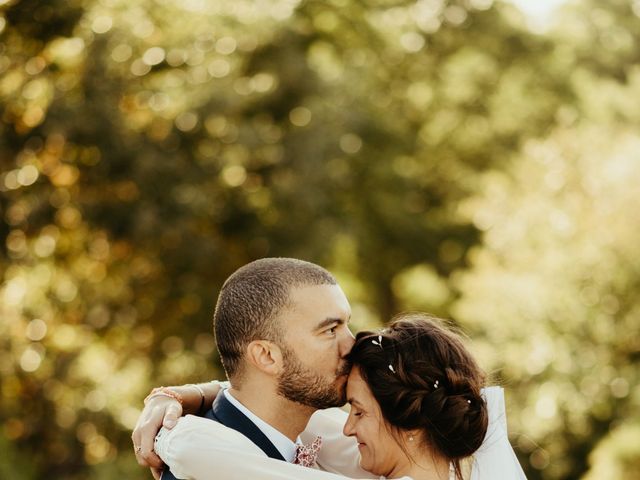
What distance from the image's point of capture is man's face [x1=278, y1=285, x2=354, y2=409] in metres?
2.95

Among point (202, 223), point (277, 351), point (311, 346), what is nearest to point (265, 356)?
point (277, 351)

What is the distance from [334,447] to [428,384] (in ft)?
1.87

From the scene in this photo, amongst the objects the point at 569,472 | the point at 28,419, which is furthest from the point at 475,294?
the point at 28,419

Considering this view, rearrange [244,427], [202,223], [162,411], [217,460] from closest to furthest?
[217,460], [244,427], [162,411], [202,223]

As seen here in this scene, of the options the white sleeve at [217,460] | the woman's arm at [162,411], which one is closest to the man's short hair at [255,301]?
the woman's arm at [162,411]

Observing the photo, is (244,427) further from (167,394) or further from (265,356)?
(167,394)

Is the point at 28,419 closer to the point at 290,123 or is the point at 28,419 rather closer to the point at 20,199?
the point at 20,199

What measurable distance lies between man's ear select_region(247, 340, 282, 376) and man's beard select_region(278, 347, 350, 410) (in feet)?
0.06

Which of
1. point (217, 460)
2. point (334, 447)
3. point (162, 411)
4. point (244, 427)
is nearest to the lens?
point (217, 460)

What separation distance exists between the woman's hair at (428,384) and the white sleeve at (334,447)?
1.07ft

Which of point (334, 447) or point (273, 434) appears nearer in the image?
point (273, 434)

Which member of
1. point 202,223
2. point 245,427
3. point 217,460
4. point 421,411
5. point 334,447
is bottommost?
point 202,223

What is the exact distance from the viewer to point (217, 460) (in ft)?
8.59

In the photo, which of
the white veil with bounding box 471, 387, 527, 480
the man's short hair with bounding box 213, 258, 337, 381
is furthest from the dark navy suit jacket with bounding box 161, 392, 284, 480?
the white veil with bounding box 471, 387, 527, 480
